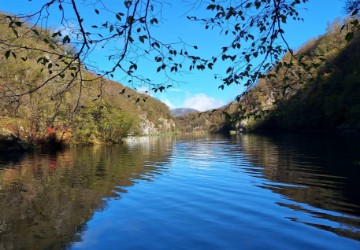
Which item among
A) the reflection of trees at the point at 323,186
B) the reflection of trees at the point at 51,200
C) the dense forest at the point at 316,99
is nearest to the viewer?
the dense forest at the point at 316,99

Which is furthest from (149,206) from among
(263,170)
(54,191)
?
(263,170)

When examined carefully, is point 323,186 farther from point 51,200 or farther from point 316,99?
point 316,99

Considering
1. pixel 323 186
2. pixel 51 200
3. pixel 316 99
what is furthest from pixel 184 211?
pixel 316 99

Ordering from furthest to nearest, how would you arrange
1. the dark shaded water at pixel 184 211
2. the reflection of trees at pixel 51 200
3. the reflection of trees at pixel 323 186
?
the reflection of trees at pixel 323 186 → the reflection of trees at pixel 51 200 → the dark shaded water at pixel 184 211

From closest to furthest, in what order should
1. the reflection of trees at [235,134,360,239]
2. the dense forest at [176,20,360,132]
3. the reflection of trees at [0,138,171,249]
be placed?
the dense forest at [176,20,360,132] < the reflection of trees at [0,138,171,249] < the reflection of trees at [235,134,360,239]

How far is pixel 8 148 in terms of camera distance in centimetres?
3666

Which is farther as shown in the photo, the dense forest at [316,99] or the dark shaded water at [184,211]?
the dark shaded water at [184,211]

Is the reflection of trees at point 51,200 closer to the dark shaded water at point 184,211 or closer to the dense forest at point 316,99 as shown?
the dark shaded water at point 184,211

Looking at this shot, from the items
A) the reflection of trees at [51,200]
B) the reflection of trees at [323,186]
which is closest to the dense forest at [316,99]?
the reflection of trees at [323,186]

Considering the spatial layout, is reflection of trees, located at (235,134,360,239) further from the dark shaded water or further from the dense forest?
the dense forest

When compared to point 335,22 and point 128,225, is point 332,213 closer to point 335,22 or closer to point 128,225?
point 128,225

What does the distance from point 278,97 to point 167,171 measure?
586 inches

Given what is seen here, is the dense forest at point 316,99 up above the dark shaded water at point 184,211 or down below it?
above

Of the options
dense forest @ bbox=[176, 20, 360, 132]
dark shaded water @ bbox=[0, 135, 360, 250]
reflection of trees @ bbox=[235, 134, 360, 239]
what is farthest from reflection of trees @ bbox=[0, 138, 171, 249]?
reflection of trees @ bbox=[235, 134, 360, 239]
